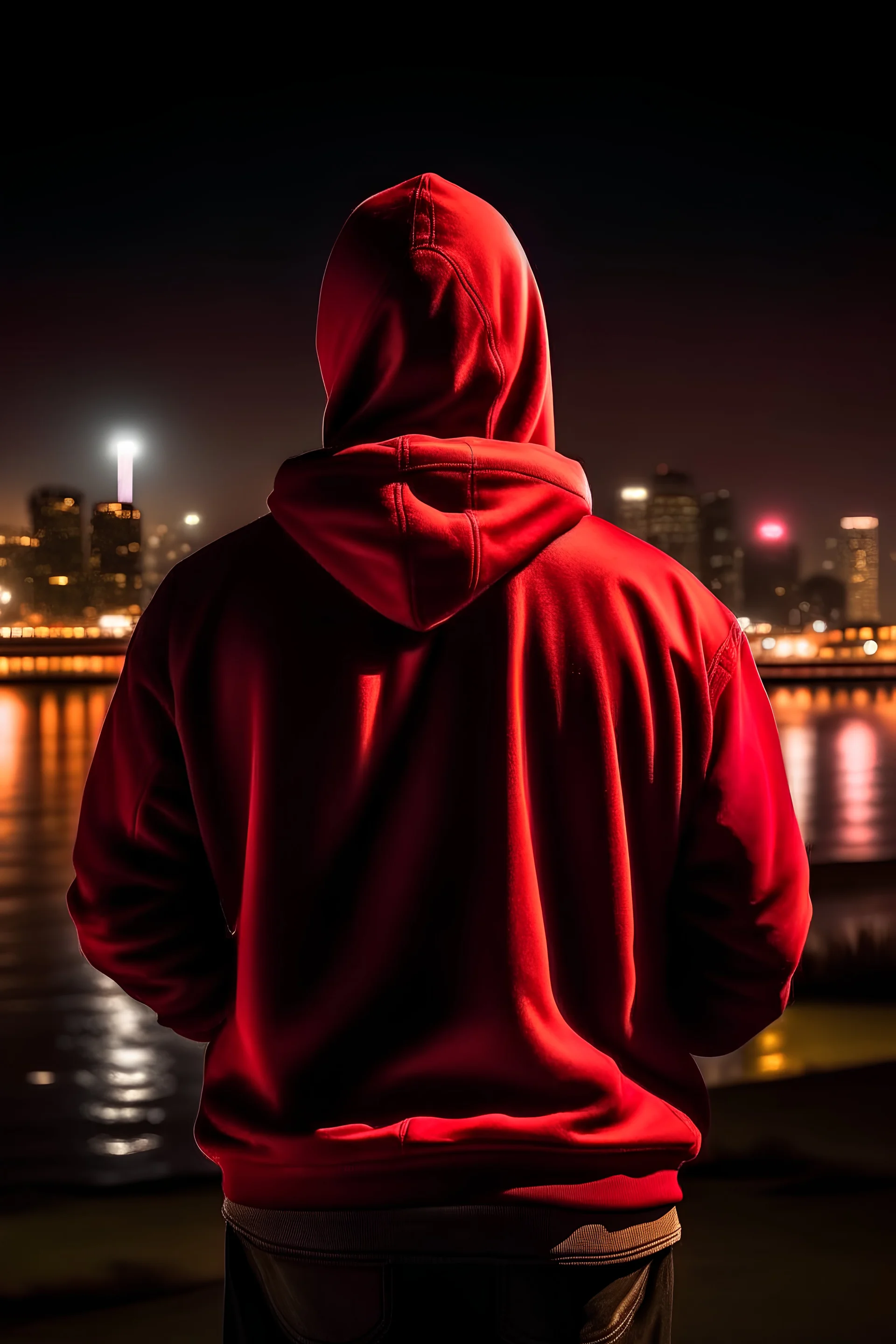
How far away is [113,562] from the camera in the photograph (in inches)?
5472

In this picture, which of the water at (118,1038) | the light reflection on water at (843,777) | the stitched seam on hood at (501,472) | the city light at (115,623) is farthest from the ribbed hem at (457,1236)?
the city light at (115,623)

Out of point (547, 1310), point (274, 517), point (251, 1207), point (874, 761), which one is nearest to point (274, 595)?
point (274, 517)

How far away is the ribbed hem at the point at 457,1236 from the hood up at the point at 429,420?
1.92 feet

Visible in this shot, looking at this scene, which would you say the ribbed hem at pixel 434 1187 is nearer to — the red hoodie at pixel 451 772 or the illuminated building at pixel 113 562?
the red hoodie at pixel 451 772

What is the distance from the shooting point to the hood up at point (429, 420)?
117cm

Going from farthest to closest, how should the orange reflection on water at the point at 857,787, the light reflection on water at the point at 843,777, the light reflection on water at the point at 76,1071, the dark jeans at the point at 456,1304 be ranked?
the orange reflection on water at the point at 857,787, the light reflection on water at the point at 843,777, the light reflection on water at the point at 76,1071, the dark jeans at the point at 456,1304

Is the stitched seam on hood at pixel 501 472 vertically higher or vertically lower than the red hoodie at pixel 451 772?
higher

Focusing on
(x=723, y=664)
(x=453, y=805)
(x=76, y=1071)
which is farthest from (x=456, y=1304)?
(x=76, y=1071)

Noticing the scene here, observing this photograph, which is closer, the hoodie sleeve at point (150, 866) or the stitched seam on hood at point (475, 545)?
the stitched seam on hood at point (475, 545)

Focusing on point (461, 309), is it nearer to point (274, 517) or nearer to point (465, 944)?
point (274, 517)

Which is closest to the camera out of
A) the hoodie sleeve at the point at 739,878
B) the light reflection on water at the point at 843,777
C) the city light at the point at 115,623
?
the hoodie sleeve at the point at 739,878

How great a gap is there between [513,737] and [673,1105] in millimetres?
444

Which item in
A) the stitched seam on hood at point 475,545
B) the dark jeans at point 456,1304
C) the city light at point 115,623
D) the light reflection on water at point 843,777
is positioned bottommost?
the light reflection on water at point 843,777

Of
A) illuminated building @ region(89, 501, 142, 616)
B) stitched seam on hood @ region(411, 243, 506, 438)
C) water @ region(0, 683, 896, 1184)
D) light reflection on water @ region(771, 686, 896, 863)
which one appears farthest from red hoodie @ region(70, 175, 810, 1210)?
illuminated building @ region(89, 501, 142, 616)
